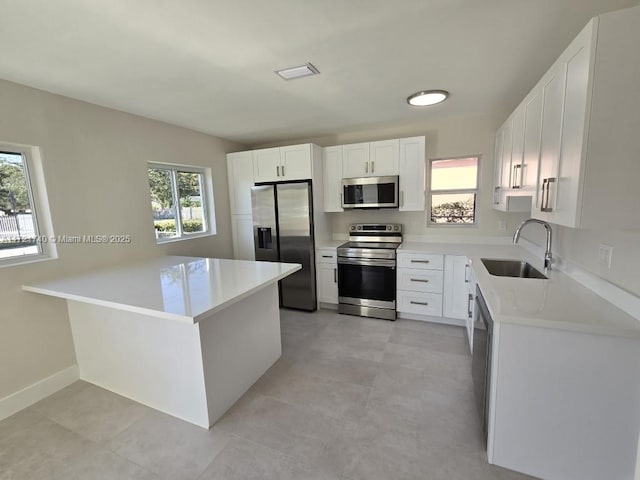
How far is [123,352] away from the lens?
218 cm

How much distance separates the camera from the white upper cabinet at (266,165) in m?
3.79

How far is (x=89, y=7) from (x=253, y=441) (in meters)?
2.49

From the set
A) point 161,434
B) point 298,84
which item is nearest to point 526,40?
point 298,84

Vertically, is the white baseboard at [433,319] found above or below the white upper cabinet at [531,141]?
below

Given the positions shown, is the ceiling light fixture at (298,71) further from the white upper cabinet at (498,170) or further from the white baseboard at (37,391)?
the white baseboard at (37,391)

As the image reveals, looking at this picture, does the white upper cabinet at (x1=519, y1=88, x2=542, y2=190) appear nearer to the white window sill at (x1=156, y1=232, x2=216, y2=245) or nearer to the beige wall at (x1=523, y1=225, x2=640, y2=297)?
the beige wall at (x1=523, y1=225, x2=640, y2=297)

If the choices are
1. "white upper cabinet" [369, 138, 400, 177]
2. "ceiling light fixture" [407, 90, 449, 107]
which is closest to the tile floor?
"white upper cabinet" [369, 138, 400, 177]

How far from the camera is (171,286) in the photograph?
1.98 meters

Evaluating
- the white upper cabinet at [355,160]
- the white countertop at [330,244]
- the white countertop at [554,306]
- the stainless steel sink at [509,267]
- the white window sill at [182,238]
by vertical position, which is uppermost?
the white upper cabinet at [355,160]

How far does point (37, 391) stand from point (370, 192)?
3.64 m

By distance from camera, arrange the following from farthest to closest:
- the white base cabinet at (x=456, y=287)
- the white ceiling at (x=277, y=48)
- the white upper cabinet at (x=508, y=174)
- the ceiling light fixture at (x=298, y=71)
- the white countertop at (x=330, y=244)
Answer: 1. the white countertop at (x=330, y=244)
2. the white base cabinet at (x=456, y=287)
3. the white upper cabinet at (x=508, y=174)
4. the ceiling light fixture at (x=298, y=71)
5. the white ceiling at (x=277, y=48)

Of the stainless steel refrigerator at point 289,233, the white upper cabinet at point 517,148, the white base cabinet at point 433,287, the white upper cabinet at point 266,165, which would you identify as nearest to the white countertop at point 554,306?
the white upper cabinet at point 517,148

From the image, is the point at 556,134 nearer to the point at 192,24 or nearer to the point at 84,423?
the point at 192,24

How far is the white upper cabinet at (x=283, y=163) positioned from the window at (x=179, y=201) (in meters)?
0.74
